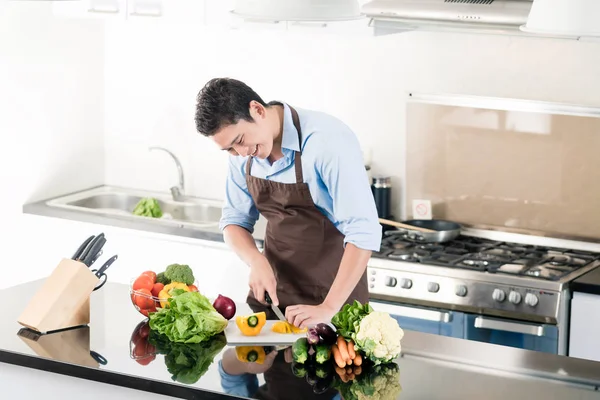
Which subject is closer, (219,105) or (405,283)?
(219,105)

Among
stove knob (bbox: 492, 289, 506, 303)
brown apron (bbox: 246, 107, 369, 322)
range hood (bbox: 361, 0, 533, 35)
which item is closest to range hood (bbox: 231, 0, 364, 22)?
brown apron (bbox: 246, 107, 369, 322)

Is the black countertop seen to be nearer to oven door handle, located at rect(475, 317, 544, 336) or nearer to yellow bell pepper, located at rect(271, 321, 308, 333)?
oven door handle, located at rect(475, 317, 544, 336)

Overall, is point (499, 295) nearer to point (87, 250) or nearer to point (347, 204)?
point (347, 204)

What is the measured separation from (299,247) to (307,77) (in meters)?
1.69

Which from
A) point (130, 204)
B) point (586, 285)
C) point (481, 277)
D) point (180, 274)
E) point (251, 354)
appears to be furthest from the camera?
point (130, 204)

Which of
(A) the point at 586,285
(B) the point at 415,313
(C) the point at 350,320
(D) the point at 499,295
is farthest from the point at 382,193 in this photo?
(C) the point at 350,320

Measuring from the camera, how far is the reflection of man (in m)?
2.34

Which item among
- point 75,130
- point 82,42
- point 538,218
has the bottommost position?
point 538,218

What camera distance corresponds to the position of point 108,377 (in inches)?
99.0

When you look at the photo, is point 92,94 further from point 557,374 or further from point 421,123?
point 557,374

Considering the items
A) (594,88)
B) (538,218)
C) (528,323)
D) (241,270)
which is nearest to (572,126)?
(594,88)

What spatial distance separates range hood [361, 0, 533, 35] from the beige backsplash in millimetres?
542

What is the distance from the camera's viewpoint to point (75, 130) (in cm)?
Result: 512

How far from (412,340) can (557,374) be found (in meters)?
0.44
